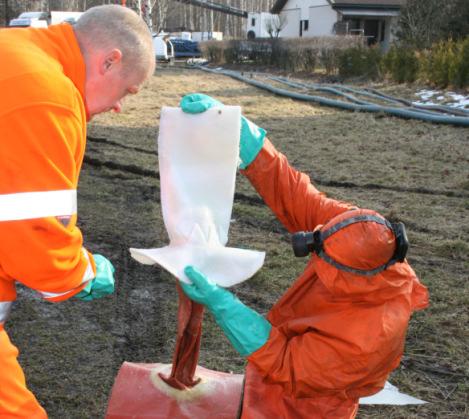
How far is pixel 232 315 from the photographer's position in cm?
168

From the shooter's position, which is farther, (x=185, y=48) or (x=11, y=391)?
(x=185, y=48)

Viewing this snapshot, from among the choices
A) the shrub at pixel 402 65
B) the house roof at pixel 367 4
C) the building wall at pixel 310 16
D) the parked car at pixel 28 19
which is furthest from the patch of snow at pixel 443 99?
the building wall at pixel 310 16

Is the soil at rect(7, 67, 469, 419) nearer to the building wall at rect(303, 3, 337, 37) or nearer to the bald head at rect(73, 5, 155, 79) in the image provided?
the bald head at rect(73, 5, 155, 79)

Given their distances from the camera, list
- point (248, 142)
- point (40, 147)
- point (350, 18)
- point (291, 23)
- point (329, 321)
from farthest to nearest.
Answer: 1. point (291, 23)
2. point (350, 18)
3. point (248, 142)
4. point (329, 321)
5. point (40, 147)

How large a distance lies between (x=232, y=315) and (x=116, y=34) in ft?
2.57

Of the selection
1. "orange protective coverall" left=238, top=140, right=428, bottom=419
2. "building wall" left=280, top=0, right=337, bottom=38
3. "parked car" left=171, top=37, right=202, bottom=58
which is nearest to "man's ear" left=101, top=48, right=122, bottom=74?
"orange protective coverall" left=238, top=140, right=428, bottom=419

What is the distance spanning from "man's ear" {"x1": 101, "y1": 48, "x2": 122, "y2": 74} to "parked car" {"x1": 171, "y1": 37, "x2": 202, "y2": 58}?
2655 cm

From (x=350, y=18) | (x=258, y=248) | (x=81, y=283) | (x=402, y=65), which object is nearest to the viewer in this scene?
(x=81, y=283)

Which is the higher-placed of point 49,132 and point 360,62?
point 49,132

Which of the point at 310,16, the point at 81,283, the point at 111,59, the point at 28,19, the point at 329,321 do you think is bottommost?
the point at 329,321

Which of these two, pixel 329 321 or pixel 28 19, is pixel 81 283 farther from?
pixel 28 19

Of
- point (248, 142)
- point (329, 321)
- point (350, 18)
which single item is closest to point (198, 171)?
point (248, 142)

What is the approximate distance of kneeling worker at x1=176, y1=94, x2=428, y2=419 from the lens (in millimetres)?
1569

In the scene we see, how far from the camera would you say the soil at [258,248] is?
253 centimetres
